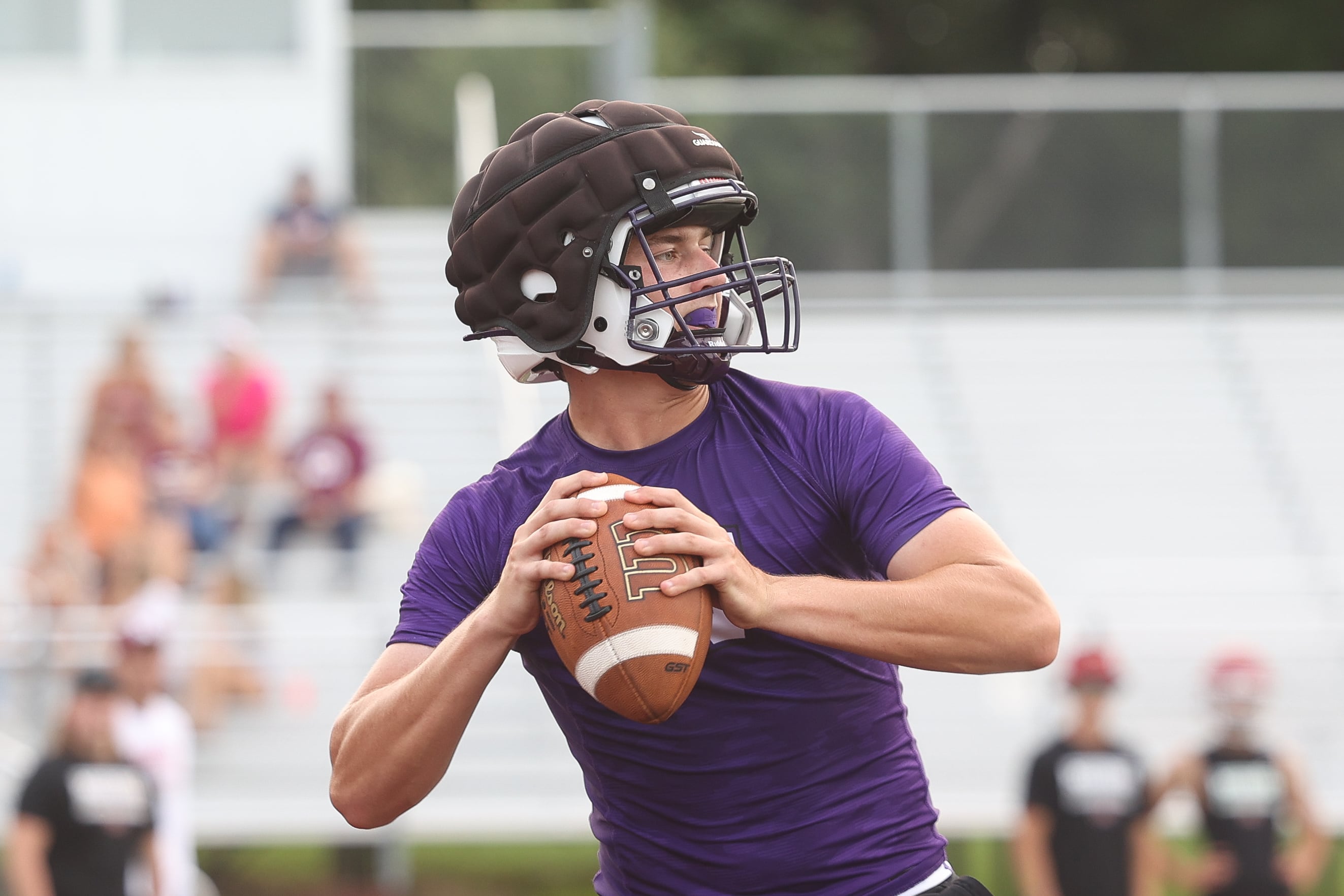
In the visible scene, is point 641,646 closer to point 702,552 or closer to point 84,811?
point 702,552

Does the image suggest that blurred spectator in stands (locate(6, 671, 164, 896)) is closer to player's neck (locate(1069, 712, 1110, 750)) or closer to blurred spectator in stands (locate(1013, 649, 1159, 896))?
blurred spectator in stands (locate(1013, 649, 1159, 896))

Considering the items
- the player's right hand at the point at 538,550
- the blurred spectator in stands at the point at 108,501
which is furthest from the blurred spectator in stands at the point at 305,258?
the player's right hand at the point at 538,550

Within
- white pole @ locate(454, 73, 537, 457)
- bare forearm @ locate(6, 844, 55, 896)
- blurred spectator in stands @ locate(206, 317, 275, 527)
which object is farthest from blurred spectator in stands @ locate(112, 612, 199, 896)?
white pole @ locate(454, 73, 537, 457)

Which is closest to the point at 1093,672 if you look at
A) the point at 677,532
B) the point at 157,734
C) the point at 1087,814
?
the point at 1087,814

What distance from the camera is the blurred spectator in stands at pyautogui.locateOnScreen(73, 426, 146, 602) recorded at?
30.4ft

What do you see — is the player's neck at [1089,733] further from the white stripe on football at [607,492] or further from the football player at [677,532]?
the white stripe on football at [607,492]

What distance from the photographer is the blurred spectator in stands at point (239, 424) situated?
1017 centimetres

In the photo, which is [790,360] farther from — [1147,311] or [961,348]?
[1147,311]

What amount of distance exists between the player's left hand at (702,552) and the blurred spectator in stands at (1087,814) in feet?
18.4

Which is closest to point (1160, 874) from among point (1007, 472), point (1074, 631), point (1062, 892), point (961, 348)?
point (1062, 892)

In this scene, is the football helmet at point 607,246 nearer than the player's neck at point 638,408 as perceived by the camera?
Yes

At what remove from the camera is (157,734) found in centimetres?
743

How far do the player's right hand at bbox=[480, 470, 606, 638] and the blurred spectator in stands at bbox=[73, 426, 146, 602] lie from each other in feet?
23.4

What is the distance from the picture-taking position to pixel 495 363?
11.9 metres
